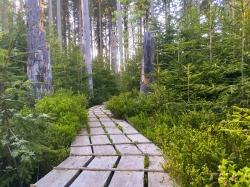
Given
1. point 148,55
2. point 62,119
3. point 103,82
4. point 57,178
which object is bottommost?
point 57,178

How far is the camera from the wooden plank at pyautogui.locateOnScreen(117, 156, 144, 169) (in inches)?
161

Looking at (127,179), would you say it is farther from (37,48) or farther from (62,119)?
(37,48)

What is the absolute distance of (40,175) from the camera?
442cm

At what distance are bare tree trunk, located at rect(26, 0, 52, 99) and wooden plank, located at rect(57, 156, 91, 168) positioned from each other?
431cm

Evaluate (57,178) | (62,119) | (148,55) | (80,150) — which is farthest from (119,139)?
(148,55)

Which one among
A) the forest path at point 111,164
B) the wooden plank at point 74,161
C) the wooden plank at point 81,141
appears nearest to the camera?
the forest path at point 111,164

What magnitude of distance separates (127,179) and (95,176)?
397 mm

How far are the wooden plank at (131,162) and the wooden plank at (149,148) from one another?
0.38 m

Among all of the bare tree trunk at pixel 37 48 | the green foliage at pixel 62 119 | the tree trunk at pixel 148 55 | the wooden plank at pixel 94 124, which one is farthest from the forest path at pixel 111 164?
the tree trunk at pixel 148 55

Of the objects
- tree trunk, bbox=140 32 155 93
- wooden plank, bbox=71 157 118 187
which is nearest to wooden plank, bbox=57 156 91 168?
wooden plank, bbox=71 157 118 187

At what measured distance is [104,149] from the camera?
5129 mm

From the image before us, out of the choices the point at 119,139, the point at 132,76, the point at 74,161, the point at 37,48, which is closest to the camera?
the point at 74,161

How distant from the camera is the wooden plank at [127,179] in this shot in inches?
135

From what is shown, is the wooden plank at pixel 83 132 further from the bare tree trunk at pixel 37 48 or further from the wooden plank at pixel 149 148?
the bare tree trunk at pixel 37 48
